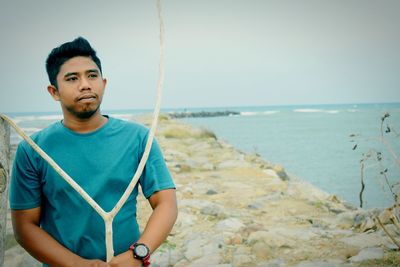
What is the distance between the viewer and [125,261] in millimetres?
1463

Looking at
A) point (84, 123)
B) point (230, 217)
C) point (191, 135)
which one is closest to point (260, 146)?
point (191, 135)

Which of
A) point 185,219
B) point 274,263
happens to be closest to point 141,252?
point 274,263

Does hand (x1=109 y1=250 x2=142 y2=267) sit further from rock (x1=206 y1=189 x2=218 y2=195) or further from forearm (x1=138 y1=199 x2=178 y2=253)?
rock (x1=206 y1=189 x2=218 y2=195)

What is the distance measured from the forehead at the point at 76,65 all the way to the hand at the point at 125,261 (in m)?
0.82

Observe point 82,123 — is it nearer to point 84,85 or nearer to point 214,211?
point 84,85

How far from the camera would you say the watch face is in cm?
149

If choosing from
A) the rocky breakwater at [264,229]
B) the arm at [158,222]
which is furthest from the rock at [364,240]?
the arm at [158,222]

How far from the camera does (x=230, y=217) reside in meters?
4.35

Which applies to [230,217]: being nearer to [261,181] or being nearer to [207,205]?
[207,205]

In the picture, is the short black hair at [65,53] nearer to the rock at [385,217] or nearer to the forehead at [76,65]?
the forehead at [76,65]

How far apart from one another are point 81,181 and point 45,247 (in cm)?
30

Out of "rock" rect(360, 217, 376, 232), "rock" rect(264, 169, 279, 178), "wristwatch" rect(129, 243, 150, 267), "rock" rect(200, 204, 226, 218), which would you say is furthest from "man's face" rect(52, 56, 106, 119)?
"rock" rect(264, 169, 279, 178)

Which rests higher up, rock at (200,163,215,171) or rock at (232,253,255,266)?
rock at (232,253,255,266)

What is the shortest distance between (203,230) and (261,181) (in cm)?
266
